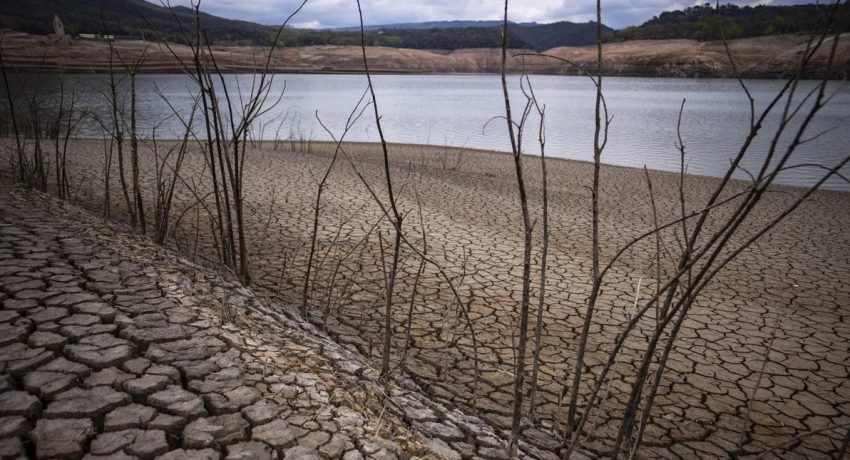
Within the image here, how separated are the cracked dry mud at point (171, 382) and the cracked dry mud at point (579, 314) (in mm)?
96

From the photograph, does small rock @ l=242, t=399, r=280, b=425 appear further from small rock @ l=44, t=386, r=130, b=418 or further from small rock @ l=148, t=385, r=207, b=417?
small rock @ l=44, t=386, r=130, b=418

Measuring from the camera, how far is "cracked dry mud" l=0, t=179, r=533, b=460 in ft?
5.32

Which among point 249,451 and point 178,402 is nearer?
point 249,451

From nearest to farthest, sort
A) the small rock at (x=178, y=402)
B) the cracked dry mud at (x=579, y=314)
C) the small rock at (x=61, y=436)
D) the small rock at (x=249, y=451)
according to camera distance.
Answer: the small rock at (x=61, y=436) < the small rock at (x=249, y=451) < the small rock at (x=178, y=402) < the cracked dry mud at (x=579, y=314)

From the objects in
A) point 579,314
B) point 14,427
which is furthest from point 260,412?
point 579,314

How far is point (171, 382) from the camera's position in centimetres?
191

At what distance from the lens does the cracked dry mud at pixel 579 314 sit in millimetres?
2732

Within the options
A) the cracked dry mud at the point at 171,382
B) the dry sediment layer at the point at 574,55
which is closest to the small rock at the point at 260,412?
the cracked dry mud at the point at 171,382

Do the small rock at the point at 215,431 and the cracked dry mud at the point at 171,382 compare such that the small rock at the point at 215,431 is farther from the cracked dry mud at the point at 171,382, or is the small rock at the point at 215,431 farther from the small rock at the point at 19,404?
the small rock at the point at 19,404

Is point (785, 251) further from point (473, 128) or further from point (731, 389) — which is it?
point (473, 128)

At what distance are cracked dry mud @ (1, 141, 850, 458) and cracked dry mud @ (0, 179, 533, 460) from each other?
0.10 meters


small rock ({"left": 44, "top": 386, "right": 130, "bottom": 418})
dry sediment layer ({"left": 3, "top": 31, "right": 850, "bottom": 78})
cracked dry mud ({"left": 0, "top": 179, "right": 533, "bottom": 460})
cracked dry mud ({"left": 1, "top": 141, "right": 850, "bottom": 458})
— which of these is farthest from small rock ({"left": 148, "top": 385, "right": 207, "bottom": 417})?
dry sediment layer ({"left": 3, "top": 31, "right": 850, "bottom": 78})

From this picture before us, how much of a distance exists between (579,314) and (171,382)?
331 centimetres

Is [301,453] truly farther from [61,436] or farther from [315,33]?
[315,33]
